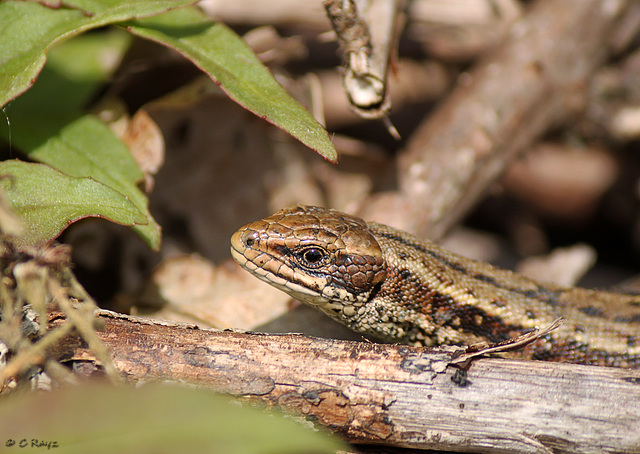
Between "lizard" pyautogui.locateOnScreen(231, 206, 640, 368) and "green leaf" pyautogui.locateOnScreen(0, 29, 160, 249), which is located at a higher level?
"lizard" pyautogui.locateOnScreen(231, 206, 640, 368)

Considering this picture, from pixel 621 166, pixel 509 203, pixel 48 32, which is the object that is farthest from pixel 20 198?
pixel 621 166

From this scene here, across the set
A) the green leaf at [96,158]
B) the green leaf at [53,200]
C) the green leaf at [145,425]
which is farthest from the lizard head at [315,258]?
the green leaf at [145,425]

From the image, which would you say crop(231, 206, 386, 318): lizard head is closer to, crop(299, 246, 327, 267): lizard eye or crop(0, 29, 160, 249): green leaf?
crop(299, 246, 327, 267): lizard eye

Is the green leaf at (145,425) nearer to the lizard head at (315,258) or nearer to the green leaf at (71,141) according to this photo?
the green leaf at (71,141)

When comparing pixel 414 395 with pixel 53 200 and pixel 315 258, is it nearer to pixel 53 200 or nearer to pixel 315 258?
pixel 315 258

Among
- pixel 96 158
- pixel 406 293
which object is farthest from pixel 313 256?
pixel 96 158

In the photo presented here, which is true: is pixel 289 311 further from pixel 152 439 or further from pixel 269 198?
pixel 152 439

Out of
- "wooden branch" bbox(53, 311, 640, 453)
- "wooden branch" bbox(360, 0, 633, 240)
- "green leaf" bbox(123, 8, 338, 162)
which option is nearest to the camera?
"wooden branch" bbox(53, 311, 640, 453)

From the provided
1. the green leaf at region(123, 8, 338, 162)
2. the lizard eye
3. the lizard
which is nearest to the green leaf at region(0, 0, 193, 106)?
the green leaf at region(123, 8, 338, 162)
